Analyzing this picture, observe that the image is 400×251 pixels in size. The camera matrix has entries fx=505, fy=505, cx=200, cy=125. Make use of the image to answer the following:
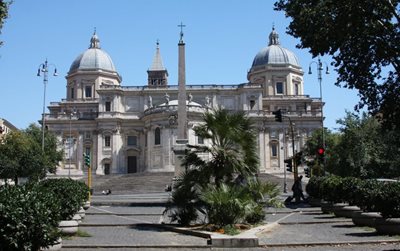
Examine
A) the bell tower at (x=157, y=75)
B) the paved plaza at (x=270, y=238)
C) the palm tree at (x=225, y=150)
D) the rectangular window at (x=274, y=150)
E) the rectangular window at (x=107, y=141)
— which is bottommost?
the paved plaza at (x=270, y=238)

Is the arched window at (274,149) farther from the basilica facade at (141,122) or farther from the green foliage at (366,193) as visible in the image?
the green foliage at (366,193)

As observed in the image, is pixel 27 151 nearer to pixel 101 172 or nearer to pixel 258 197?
pixel 101 172

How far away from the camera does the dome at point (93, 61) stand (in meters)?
89.2

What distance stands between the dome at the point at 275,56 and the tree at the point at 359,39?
6380cm

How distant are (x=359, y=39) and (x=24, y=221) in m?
17.5

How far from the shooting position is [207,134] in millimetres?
18531

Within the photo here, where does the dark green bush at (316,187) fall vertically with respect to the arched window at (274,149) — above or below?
below

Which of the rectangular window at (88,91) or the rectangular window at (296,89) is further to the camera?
the rectangular window at (296,89)

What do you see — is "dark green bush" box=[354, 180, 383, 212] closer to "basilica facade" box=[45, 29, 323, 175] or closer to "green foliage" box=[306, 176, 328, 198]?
"green foliage" box=[306, 176, 328, 198]

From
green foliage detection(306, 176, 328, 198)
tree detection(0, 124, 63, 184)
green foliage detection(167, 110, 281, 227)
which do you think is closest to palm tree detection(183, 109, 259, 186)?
green foliage detection(167, 110, 281, 227)

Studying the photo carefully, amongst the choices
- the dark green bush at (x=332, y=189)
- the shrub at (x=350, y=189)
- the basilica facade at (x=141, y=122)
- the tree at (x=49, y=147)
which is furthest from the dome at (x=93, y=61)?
the shrub at (x=350, y=189)

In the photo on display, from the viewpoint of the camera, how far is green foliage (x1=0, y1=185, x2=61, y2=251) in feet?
30.3

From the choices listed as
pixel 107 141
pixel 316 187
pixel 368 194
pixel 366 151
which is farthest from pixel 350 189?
pixel 107 141

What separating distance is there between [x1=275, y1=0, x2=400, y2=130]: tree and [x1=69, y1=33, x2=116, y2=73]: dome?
225ft
